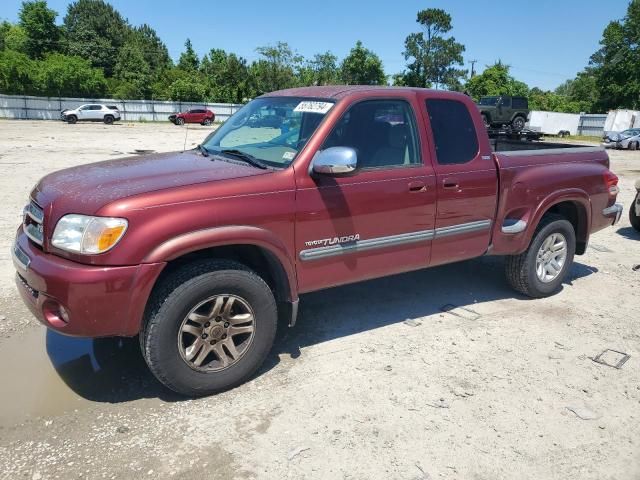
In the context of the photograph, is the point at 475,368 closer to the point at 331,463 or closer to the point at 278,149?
the point at 331,463

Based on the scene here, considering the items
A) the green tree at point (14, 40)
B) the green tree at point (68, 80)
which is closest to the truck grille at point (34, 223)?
the green tree at point (68, 80)

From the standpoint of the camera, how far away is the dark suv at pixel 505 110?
32969 mm

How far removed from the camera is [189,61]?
6875 cm

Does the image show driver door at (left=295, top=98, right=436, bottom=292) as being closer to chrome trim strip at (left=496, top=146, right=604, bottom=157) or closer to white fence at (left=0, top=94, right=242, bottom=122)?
chrome trim strip at (left=496, top=146, right=604, bottom=157)

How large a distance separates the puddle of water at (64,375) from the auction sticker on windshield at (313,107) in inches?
89.7

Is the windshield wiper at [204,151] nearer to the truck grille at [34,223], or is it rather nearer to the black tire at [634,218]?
the truck grille at [34,223]

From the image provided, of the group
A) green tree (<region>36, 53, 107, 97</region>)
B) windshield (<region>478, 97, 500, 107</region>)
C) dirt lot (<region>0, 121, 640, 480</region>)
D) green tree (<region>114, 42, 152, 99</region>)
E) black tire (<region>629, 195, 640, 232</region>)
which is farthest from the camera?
green tree (<region>114, 42, 152, 99</region>)

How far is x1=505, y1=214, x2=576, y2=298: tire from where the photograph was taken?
5.30 metres

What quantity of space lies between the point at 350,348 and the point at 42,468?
2.28 metres

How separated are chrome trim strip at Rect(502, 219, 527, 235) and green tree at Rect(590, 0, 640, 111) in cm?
5505

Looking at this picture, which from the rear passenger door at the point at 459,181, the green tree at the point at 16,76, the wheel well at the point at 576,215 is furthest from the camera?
the green tree at the point at 16,76

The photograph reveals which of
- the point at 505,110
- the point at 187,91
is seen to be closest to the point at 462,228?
the point at 505,110

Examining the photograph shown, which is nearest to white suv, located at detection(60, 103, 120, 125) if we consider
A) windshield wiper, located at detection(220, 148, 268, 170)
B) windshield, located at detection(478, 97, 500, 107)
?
windshield, located at detection(478, 97, 500, 107)

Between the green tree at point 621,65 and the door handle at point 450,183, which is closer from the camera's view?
the door handle at point 450,183
